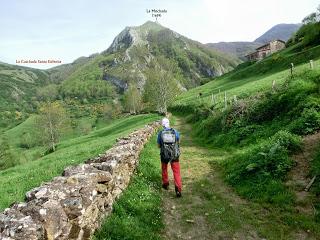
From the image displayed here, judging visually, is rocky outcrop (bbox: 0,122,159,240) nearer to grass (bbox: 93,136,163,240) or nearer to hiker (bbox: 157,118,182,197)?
grass (bbox: 93,136,163,240)

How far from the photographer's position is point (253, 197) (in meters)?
15.4

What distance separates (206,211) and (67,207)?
6541 mm

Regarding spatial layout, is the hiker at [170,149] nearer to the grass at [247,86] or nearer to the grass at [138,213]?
the grass at [138,213]

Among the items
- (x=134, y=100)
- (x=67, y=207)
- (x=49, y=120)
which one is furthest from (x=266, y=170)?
(x=134, y=100)

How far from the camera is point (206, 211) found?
14664 millimetres

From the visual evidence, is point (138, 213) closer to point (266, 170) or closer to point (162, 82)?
point (266, 170)

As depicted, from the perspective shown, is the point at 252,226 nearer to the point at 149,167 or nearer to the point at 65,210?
the point at 65,210

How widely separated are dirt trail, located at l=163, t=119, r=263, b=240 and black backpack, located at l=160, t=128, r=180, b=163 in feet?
5.21

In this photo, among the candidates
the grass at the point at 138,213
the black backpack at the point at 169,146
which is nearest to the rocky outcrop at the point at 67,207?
the grass at the point at 138,213

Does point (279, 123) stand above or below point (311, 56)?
below

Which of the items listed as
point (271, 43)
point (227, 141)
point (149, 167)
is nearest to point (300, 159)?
point (149, 167)

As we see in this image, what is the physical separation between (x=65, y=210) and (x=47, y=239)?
4.62 feet

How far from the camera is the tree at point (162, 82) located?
90.4m

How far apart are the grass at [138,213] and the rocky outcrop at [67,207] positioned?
0.37 m
